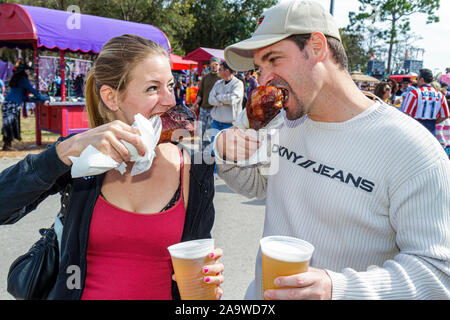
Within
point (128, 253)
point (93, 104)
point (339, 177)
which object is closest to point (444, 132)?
point (339, 177)

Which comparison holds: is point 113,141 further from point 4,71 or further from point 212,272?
point 4,71

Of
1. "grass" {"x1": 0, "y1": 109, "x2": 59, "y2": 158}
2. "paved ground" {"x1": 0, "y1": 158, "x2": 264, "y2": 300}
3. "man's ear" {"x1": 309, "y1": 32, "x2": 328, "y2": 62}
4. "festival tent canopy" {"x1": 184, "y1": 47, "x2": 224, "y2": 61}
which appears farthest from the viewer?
"festival tent canopy" {"x1": 184, "y1": 47, "x2": 224, "y2": 61}

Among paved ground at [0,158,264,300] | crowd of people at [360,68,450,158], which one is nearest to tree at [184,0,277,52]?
crowd of people at [360,68,450,158]

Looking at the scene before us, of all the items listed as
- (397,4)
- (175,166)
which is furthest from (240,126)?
(397,4)

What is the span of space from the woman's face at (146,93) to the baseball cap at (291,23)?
0.44m

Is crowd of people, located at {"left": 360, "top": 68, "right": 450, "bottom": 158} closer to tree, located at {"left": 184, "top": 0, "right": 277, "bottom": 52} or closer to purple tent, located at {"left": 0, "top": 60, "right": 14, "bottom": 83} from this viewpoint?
purple tent, located at {"left": 0, "top": 60, "right": 14, "bottom": 83}

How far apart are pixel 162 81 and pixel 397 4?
40.1m

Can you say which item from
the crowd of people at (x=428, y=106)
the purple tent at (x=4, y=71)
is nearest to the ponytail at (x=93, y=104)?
the crowd of people at (x=428, y=106)

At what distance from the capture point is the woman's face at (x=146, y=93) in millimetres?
1889

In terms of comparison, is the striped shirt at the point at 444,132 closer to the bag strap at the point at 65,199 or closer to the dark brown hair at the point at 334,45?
the dark brown hair at the point at 334,45

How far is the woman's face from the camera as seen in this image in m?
1.89

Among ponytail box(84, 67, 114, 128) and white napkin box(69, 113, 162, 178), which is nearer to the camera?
white napkin box(69, 113, 162, 178)

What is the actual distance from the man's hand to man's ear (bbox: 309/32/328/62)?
962mm

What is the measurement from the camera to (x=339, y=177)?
5.00ft
